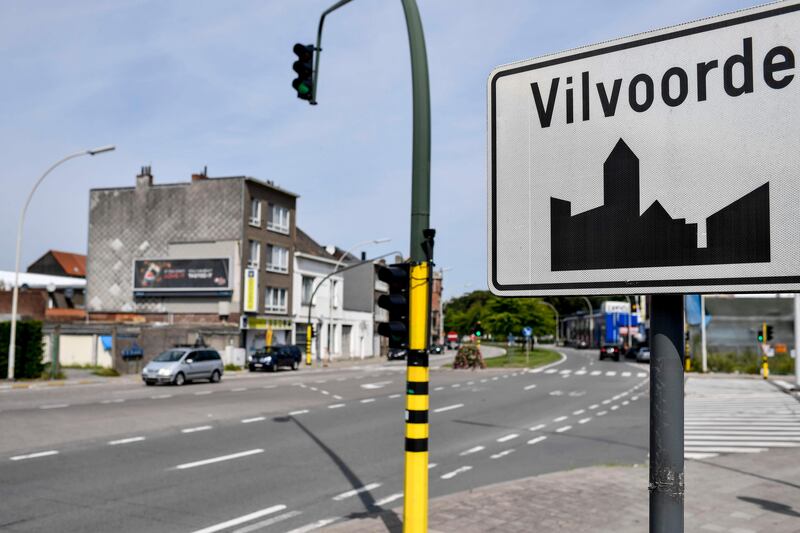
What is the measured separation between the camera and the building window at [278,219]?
185 ft

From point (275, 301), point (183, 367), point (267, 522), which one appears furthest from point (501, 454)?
point (275, 301)

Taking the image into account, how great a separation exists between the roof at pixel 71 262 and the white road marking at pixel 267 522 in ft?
304

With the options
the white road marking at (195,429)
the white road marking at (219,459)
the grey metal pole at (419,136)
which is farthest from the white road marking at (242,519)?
the white road marking at (195,429)

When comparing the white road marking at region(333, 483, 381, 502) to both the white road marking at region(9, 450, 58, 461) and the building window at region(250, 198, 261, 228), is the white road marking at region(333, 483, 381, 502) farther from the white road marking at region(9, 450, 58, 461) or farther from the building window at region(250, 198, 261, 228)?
the building window at region(250, 198, 261, 228)

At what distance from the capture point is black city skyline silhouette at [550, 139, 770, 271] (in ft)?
6.49

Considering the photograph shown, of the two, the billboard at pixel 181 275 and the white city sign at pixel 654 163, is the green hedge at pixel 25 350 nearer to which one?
the billboard at pixel 181 275

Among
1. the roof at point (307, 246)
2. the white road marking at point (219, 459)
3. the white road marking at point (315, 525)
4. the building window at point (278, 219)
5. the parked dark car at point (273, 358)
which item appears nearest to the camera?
the white road marking at point (315, 525)

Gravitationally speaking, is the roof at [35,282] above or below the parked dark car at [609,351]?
above

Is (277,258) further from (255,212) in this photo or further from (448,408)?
(448,408)

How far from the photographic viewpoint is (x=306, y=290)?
202 ft

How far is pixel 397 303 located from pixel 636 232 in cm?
415

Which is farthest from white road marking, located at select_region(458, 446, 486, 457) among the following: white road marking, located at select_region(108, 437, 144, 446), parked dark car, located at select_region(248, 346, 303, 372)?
parked dark car, located at select_region(248, 346, 303, 372)

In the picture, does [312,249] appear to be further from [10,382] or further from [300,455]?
[300,455]

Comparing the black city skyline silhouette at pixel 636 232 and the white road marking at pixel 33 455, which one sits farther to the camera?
the white road marking at pixel 33 455
